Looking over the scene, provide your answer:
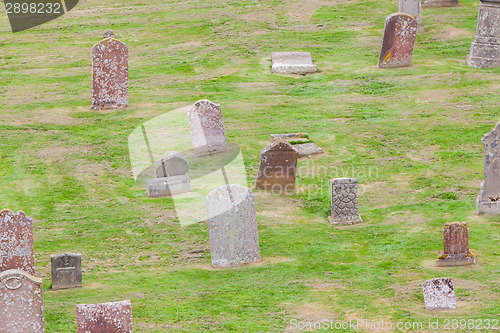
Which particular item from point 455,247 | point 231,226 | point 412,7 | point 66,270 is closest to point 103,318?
point 66,270

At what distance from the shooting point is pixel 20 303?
1123 centimetres

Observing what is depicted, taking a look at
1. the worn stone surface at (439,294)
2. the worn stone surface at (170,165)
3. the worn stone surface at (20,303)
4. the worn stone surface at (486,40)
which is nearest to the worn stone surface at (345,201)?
the worn stone surface at (170,165)

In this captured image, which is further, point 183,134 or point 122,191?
point 183,134

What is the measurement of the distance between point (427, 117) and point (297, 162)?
4138mm

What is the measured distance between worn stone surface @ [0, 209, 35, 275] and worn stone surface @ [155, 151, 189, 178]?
447cm

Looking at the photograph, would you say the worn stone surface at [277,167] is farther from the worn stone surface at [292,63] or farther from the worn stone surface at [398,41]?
the worn stone surface at [398,41]

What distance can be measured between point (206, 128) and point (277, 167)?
2617mm

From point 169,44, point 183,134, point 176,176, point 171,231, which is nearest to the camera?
point 171,231

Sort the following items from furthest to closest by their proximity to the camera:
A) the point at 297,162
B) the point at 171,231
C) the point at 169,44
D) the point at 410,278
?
1. the point at 169,44
2. the point at 297,162
3. the point at 171,231
4. the point at 410,278

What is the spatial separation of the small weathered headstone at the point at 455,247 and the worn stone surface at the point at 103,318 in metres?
5.39

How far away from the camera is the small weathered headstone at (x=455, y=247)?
1376 centimetres

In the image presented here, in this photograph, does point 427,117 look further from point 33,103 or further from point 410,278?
point 33,103

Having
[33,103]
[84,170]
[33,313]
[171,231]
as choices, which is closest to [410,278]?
[171,231]

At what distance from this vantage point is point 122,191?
58.1 feet
